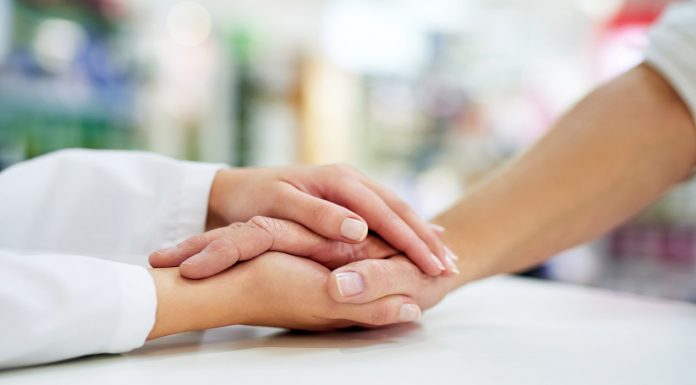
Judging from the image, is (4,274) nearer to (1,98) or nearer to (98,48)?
(1,98)

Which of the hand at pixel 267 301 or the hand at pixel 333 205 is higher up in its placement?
the hand at pixel 333 205

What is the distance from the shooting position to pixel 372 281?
60 centimetres

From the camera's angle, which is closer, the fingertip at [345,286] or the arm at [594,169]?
the fingertip at [345,286]

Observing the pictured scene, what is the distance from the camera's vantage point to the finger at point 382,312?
604mm

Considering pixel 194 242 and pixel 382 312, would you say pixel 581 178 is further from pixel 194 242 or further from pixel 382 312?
pixel 194 242

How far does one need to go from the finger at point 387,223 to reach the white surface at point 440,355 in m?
0.07

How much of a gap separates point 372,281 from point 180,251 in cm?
18

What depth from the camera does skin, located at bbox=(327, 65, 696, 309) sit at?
31.5 inches

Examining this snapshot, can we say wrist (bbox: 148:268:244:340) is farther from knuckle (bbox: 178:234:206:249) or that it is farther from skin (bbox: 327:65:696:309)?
skin (bbox: 327:65:696:309)

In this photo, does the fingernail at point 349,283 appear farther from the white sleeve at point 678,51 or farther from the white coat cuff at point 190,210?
the white sleeve at point 678,51

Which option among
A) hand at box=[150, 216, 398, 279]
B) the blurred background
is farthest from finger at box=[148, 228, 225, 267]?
the blurred background

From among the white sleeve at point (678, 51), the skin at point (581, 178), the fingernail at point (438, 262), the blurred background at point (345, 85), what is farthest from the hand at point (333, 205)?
the blurred background at point (345, 85)

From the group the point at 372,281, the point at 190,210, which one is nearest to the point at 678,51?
the point at 372,281

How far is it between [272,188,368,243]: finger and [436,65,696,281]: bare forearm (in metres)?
0.20
